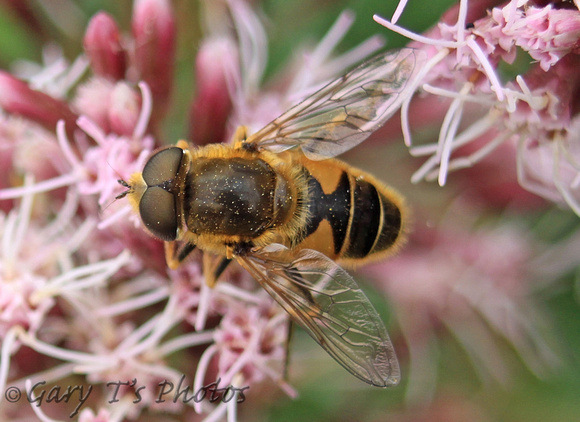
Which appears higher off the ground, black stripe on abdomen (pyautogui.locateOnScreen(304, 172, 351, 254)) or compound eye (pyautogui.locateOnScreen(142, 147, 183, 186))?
compound eye (pyautogui.locateOnScreen(142, 147, 183, 186))

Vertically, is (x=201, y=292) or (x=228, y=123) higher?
(x=228, y=123)

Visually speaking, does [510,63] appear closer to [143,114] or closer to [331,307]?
[331,307]

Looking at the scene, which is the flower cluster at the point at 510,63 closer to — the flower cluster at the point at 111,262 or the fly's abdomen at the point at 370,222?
the fly's abdomen at the point at 370,222

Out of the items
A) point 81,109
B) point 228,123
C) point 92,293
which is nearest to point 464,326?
point 228,123

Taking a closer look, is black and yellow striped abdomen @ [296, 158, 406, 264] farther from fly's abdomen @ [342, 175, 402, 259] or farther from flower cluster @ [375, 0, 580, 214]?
flower cluster @ [375, 0, 580, 214]

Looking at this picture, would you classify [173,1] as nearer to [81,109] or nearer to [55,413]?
[81,109]

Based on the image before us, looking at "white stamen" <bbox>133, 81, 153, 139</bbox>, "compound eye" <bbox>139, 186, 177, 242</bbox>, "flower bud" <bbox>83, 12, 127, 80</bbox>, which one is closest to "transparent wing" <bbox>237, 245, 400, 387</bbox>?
"compound eye" <bbox>139, 186, 177, 242</bbox>

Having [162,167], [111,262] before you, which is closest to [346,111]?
[162,167]

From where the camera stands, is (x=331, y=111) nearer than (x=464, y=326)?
Yes
